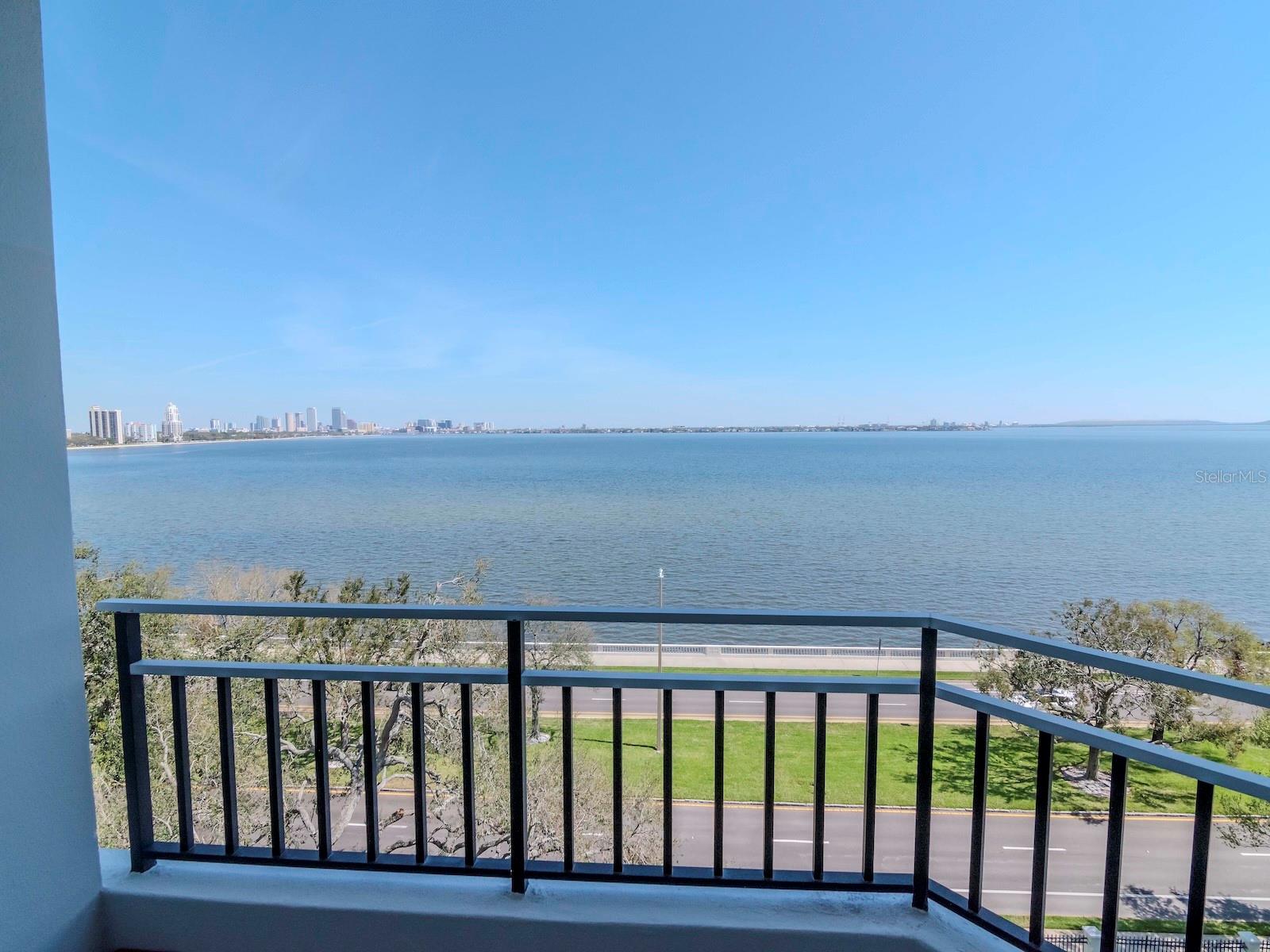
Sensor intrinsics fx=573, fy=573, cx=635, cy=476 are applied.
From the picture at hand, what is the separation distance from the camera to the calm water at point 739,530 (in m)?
18.6

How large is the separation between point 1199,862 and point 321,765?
1.92 m

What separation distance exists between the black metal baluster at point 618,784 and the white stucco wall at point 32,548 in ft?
4.14

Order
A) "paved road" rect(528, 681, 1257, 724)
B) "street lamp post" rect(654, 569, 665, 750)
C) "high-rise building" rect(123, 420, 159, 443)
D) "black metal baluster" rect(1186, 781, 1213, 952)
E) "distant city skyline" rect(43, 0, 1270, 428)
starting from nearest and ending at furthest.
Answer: "black metal baluster" rect(1186, 781, 1213, 952), "street lamp post" rect(654, 569, 665, 750), "distant city skyline" rect(43, 0, 1270, 428), "high-rise building" rect(123, 420, 159, 443), "paved road" rect(528, 681, 1257, 724)

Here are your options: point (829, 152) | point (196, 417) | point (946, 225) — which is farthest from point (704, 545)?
point (196, 417)

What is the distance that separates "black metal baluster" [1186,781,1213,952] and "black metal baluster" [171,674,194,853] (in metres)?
2.25

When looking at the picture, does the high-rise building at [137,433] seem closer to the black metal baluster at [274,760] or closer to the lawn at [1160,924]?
the black metal baluster at [274,760]

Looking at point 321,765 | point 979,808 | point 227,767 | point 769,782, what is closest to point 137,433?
point 227,767

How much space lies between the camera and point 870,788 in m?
1.42

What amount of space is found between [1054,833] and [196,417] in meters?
29.1

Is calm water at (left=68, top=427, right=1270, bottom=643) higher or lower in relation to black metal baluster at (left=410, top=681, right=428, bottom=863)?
lower

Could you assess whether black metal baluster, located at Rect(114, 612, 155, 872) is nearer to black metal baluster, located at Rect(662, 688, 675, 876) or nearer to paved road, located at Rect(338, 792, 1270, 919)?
black metal baluster, located at Rect(662, 688, 675, 876)

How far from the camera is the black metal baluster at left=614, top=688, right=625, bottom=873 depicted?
1.44m

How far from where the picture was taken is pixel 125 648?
1494 millimetres

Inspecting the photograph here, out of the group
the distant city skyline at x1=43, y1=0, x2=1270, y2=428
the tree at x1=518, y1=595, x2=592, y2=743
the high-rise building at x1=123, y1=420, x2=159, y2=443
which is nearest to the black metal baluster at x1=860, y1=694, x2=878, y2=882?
the distant city skyline at x1=43, y1=0, x2=1270, y2=428
